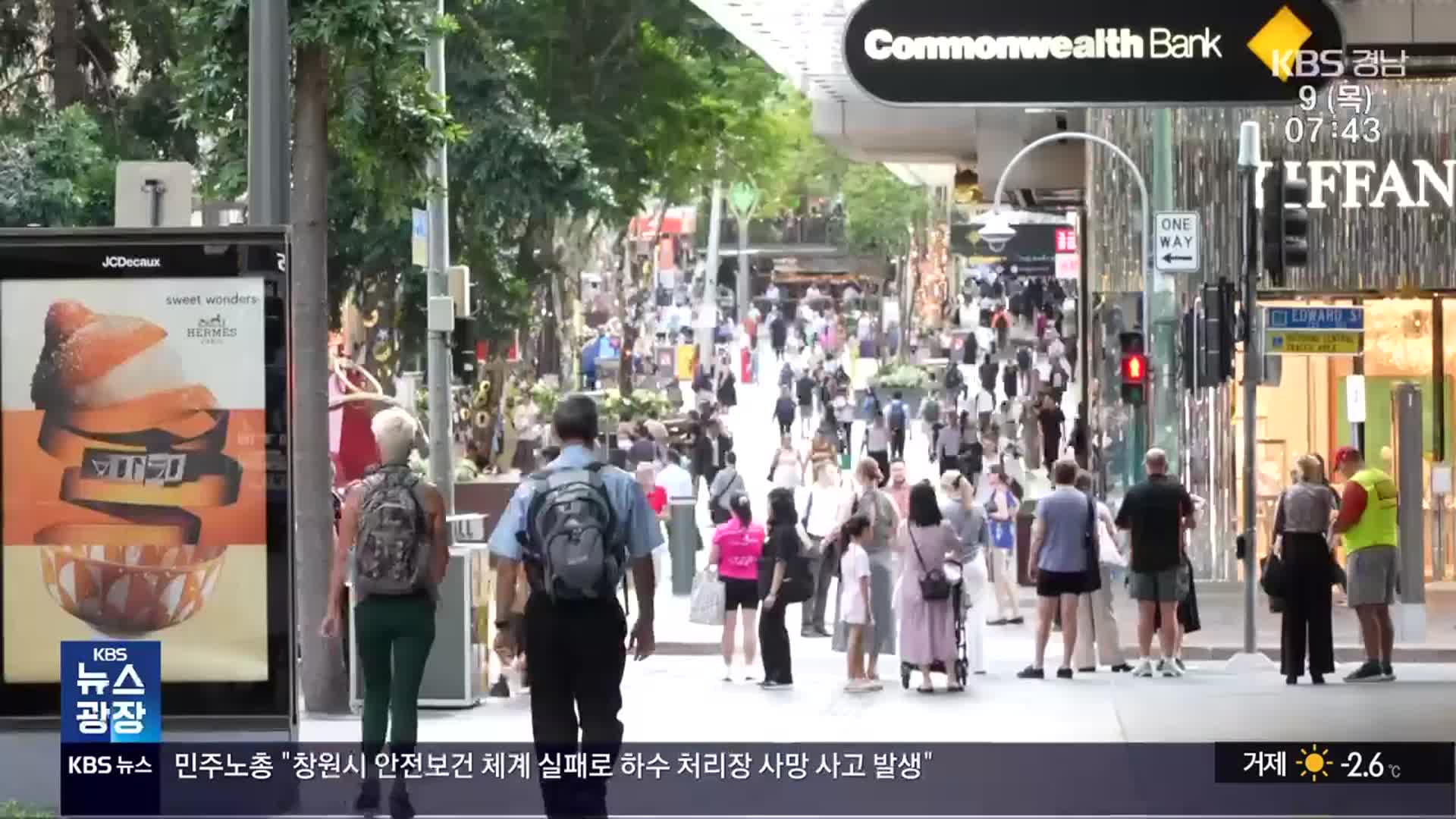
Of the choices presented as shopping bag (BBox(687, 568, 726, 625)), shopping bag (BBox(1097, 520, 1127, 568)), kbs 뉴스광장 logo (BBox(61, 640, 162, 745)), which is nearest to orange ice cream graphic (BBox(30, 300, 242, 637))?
kbs 뉴스광장 logo (BBox(61, 640, 162, 745))

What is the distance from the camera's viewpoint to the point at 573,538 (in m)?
9.73

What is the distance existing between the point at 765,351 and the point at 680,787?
207ft

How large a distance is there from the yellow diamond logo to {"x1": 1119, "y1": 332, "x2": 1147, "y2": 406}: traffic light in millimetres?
16703

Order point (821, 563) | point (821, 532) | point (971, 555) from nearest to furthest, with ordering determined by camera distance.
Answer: point (971, 555) < point (821, 563) < point (821, 532)

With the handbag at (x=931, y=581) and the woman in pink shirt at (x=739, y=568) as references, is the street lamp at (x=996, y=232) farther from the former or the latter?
the handbag at (x=931, y=581)

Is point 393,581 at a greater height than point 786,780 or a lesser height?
greater

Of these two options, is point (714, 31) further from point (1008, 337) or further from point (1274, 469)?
point (1008, 337)

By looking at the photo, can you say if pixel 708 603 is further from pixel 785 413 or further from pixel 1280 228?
pixel 785 413

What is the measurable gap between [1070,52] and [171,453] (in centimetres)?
389

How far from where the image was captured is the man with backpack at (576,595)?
9.76 meters

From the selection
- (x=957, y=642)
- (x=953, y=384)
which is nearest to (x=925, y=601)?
(x=957, y=642)

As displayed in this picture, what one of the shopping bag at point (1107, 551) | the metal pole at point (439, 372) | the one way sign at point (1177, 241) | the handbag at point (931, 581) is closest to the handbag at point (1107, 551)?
the shopping bag at point (1107, 551)

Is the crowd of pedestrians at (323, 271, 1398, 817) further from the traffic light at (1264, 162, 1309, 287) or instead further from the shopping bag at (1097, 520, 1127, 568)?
the traffic light at (1264, 162, 1309, 287)

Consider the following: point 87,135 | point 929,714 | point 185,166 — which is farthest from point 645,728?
point 87,135
